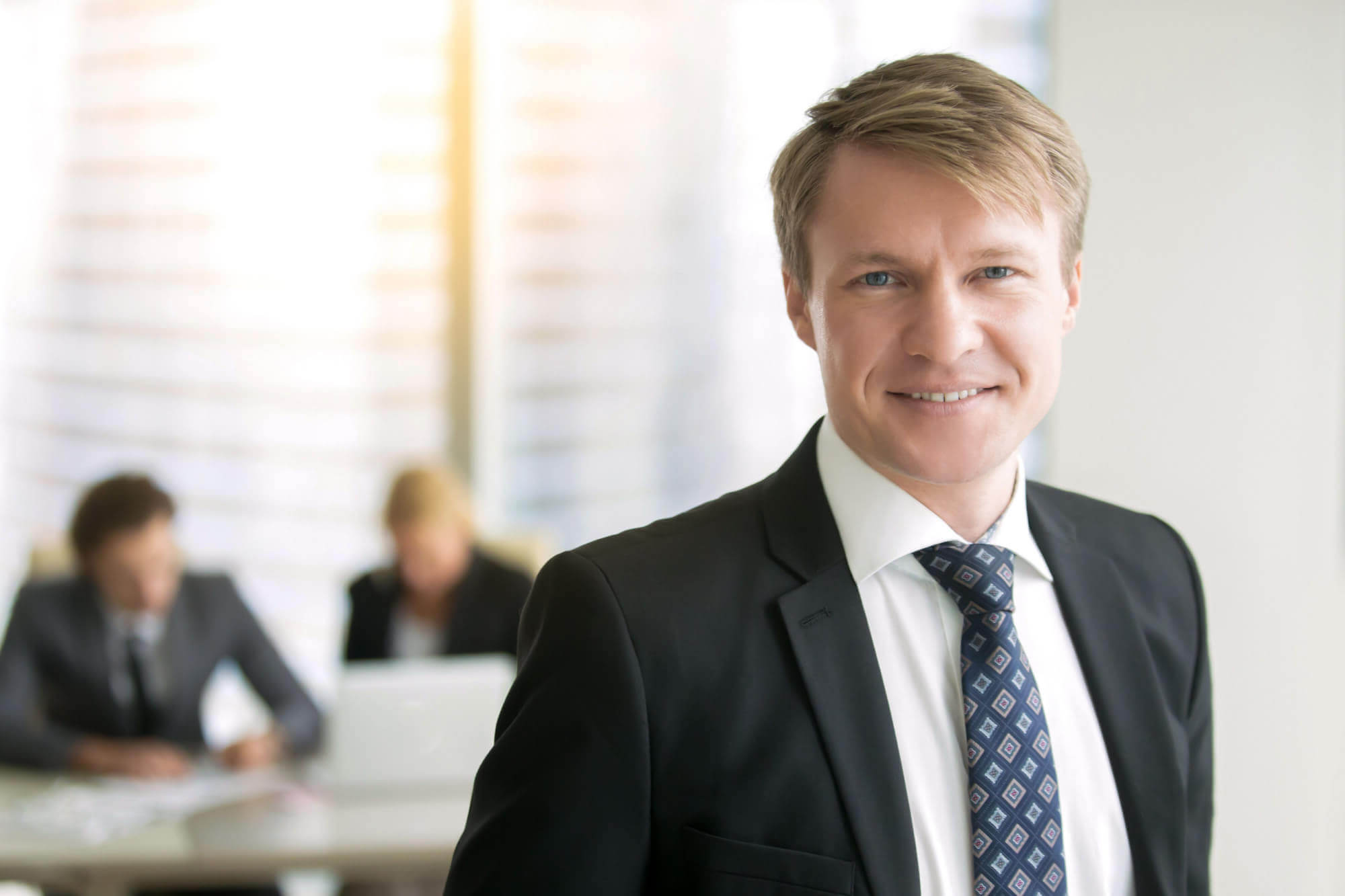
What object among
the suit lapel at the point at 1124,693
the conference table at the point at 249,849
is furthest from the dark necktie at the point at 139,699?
the suit lapel at the point at 1124,693

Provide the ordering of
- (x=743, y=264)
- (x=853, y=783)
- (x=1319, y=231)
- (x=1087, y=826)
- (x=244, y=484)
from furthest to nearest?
(x=244, y=484) < (x=743, y=264) < (x=1319, y=231) < (x=1087, y=826) < (x=853, y=783)

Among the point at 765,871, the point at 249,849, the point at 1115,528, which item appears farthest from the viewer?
the point at 249,849

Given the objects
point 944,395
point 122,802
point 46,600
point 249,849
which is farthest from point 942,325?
point 46,600

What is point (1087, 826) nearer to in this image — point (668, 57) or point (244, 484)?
point (668, 57)

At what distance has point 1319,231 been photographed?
3.31 meters

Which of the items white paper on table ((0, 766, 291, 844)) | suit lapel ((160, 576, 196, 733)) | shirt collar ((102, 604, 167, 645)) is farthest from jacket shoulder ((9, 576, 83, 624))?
white paper on table ((0, 766, 291, 844))

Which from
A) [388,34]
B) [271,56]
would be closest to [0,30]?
[271,56]

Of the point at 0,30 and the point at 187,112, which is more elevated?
the point at 0,30

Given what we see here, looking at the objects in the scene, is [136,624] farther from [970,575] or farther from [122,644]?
[970,575]

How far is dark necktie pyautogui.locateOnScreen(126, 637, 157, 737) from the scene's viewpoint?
3.08 meters

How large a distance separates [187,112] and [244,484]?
1413mm

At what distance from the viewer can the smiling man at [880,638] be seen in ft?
3.14

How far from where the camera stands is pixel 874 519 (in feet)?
3.57

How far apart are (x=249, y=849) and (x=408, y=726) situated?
41 centimetres
